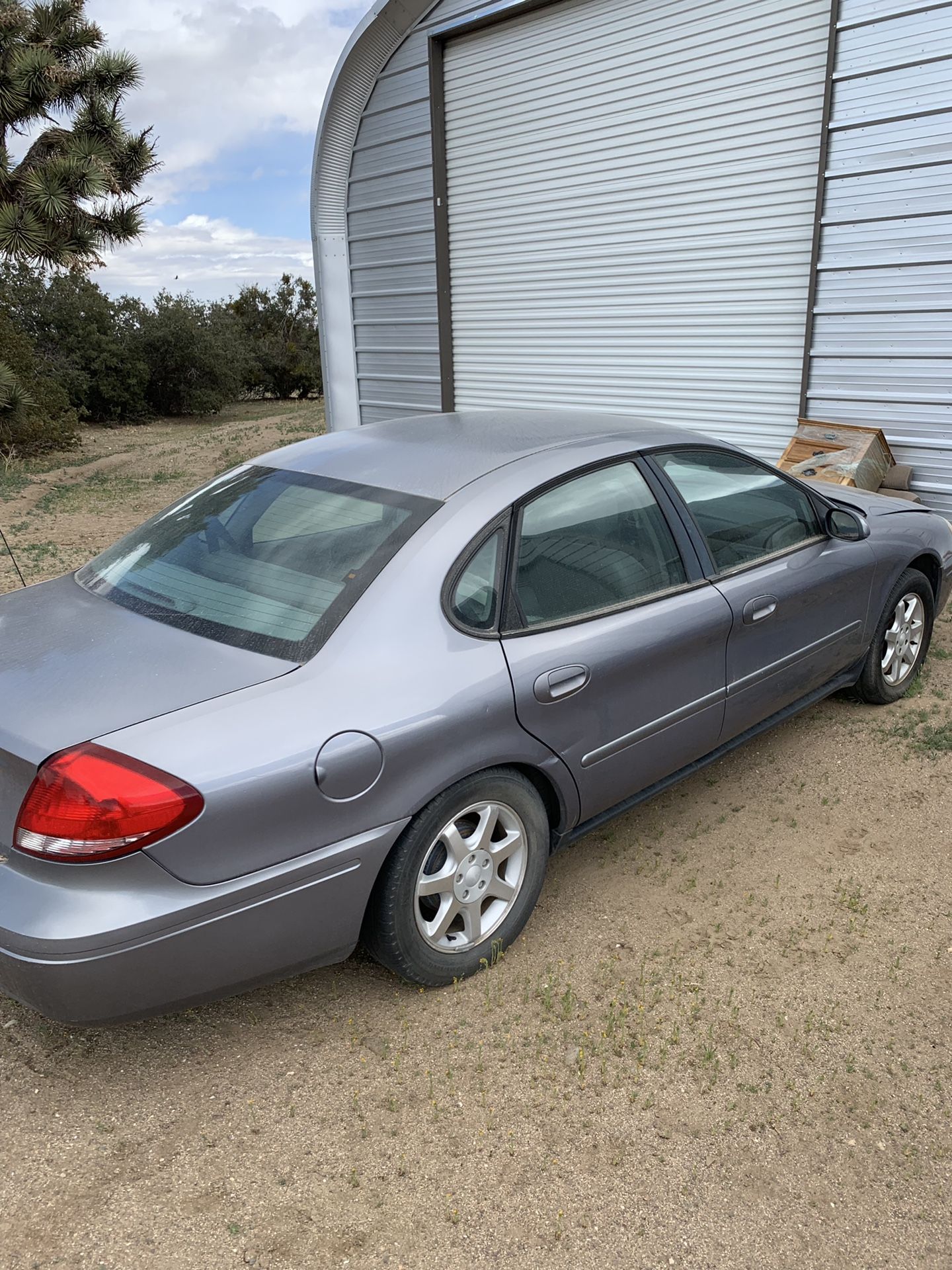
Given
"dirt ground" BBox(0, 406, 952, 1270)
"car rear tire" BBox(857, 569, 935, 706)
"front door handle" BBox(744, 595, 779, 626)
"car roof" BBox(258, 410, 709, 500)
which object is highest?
"car roof" BBox(258, 410, 709, 500)

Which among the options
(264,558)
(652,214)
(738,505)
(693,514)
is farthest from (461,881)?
(652,214)

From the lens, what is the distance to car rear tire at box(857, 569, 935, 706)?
14.9ft

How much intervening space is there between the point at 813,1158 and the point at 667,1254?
1.52ft

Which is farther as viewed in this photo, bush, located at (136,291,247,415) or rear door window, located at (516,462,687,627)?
bush, located at (136,291,247,415)

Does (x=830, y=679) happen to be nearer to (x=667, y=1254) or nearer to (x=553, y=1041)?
(x=553, y=1041)

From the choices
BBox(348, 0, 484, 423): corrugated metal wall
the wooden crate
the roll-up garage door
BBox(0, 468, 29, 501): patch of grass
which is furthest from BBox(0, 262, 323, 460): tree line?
the wooden crate

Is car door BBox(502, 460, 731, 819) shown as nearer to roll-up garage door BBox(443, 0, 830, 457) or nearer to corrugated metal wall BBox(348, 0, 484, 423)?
roll-up garage door BBox(443, 0, 830, 457)

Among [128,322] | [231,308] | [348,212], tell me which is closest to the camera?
[348,212]

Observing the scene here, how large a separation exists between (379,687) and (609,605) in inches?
37.5

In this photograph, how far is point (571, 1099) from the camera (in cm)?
249

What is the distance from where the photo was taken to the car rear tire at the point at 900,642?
178 inches

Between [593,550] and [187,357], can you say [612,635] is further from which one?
[187,357]

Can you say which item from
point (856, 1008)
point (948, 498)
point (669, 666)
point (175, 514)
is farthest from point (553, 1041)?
point (948, 498)

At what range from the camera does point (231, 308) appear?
3117 cm
